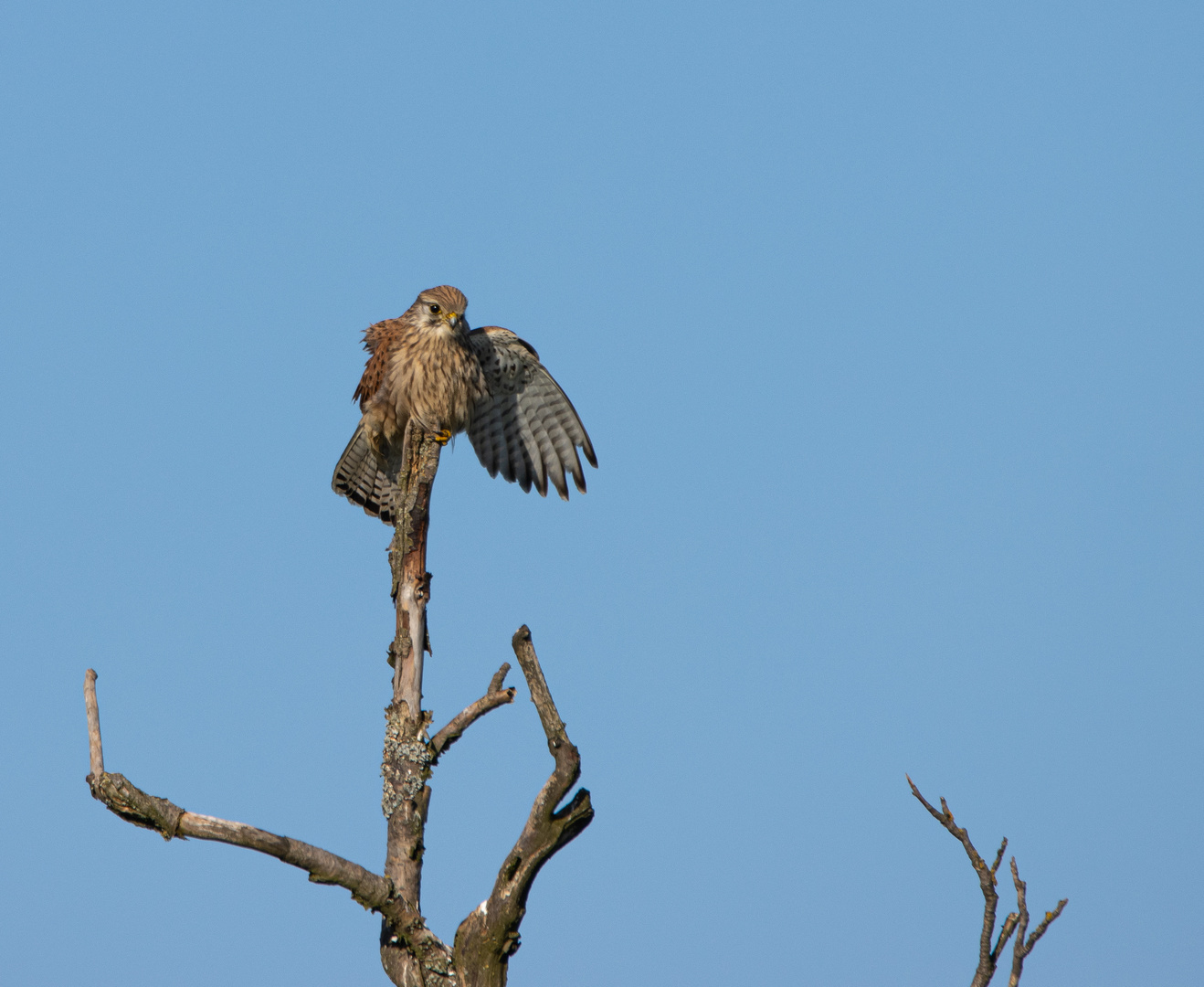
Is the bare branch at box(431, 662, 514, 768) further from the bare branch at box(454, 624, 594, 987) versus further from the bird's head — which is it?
the bird's head

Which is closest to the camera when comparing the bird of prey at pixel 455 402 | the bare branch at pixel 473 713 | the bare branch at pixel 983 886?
the bare branch at pixel 983 886

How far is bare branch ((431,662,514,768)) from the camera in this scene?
222 inches

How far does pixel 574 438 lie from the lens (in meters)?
10.0

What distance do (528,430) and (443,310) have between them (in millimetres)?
1435

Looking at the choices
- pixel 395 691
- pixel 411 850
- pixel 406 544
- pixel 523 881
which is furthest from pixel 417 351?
pixel 523 881

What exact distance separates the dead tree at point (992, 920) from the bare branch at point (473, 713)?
2.31 metres

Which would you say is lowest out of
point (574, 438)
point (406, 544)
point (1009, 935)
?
point (1009, 935)

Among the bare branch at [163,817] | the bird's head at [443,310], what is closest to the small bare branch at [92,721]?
the bare branch at [163,817]

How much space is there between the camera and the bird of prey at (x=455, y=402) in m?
8.88

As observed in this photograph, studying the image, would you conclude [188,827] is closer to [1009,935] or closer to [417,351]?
[1009,935]

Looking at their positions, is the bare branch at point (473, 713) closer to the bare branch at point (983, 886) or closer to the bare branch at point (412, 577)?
the bare branch at point (412, 577)

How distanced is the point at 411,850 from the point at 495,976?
918 mm

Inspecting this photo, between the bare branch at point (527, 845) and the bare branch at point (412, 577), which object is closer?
the bare branch at point (527, 845)

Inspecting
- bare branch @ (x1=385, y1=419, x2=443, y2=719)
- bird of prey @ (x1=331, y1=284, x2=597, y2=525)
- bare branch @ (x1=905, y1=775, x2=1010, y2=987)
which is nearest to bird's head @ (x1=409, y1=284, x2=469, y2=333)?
bird of prey @ (x1=331, y1=284, x2=597, y2=525)
